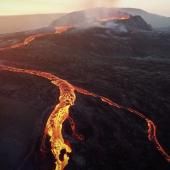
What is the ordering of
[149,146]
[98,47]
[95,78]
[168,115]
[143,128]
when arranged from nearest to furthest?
[149,146], [143,128], [168,115], [95,78], [98,47]

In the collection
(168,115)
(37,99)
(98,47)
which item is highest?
(37,99)

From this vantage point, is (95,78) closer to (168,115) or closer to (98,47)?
(168,115)

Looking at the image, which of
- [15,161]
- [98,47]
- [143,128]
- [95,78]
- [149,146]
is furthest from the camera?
[98,47]

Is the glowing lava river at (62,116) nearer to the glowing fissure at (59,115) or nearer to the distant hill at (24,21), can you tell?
the glowing fissure at (59,115)

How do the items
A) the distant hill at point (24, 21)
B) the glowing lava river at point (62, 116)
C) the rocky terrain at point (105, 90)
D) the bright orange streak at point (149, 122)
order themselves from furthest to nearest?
the distant hill at point (24, 21) → the bright orange streak at point (149, 122) → the rocky terrain at point (105, 90) → the glowing lava river at point (62, 116)

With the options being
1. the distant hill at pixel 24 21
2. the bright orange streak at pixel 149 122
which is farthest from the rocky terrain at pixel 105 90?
the distant hill at pixel 24 21

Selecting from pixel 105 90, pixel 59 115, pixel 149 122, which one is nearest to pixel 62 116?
pixel 59 115

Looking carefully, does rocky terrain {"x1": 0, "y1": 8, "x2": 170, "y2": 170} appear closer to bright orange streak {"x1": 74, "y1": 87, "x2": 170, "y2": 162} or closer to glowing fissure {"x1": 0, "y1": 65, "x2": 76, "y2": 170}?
bright orange streak {"x1": 74, "y1": 87, "x2": 170, "y2": 162}

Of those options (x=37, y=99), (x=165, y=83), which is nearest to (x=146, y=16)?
(x=165, y=83)

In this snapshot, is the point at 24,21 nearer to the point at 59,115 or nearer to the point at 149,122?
the point at 149,122
